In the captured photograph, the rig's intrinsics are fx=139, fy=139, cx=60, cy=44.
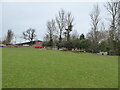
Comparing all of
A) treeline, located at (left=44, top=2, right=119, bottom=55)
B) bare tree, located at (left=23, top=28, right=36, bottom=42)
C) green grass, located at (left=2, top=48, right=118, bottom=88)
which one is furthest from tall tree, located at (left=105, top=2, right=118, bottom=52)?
bare tree, located at (left=23, top=28, right=36, bottom=42)

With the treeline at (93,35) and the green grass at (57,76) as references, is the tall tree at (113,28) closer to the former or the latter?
the treeline at (93,35)

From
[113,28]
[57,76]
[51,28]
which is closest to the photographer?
[57,76]

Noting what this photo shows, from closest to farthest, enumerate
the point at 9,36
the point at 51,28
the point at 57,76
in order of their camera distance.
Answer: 1. the point at 57,76
2. the point at 51,28
3. the point at 9,36

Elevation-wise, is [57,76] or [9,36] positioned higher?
[9,36]

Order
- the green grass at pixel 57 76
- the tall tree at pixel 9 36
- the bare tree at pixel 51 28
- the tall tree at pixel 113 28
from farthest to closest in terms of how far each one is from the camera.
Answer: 1. the tall tree at pixel 9 36
2. the bare tree at pixel 51 28
3. the tall tree at pixel 113 28
4. the green grass at pixel 57 76

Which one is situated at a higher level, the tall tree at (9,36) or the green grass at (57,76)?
the tall tree at (9,36)

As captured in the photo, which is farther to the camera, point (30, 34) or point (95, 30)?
point (30, 34)

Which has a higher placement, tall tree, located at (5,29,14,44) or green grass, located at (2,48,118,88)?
tall tree, located at (5,29,14,44)

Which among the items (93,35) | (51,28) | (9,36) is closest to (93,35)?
(93,35)

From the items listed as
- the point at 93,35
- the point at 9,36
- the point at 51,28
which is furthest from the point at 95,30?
the point at 9,36

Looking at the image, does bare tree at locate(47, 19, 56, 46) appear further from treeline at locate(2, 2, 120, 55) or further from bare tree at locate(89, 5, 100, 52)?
bare tree at locate(89, 5, 100, 52)

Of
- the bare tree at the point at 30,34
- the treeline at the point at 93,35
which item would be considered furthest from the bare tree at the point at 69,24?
the bare tree at the point at 30,34

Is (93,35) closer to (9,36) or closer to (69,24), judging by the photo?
(69,24)

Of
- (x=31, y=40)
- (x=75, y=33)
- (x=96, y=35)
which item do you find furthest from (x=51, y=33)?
(x=31, y=40)
